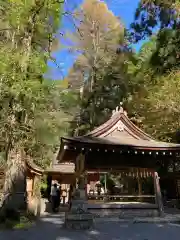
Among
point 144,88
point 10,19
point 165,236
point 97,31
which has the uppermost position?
point 97,31

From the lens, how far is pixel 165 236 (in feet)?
27.3

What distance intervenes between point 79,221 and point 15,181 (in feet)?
10.1

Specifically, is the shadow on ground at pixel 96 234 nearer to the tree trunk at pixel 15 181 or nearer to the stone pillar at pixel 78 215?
the stone pillar at pixel 78 215

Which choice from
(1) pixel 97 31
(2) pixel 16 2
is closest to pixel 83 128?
(1) pixel 97 31

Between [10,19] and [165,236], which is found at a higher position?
[10,19]

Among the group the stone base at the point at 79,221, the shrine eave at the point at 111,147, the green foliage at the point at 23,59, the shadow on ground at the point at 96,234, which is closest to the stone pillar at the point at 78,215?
the stone base at the point at 79,221

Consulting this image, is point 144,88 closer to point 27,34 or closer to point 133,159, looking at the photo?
point 133,159

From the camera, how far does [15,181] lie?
11.4 meters

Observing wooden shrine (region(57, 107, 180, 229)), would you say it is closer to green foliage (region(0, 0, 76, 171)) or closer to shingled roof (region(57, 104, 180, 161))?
shingled roof (region(57, 104, 180, 161))

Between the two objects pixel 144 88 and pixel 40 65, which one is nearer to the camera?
pixel 40 65

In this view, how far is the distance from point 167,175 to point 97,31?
20.3m

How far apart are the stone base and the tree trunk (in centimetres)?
218

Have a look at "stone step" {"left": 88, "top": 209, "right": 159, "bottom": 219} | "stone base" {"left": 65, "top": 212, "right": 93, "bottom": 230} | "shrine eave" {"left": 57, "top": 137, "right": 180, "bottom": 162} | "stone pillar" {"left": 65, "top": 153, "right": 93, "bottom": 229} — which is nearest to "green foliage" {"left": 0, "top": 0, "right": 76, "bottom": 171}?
"shrine eave" {"left": 57, "top": 137, "right": 180, "bottom": 162}

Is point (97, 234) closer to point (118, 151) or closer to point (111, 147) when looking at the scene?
point (111, 147)
